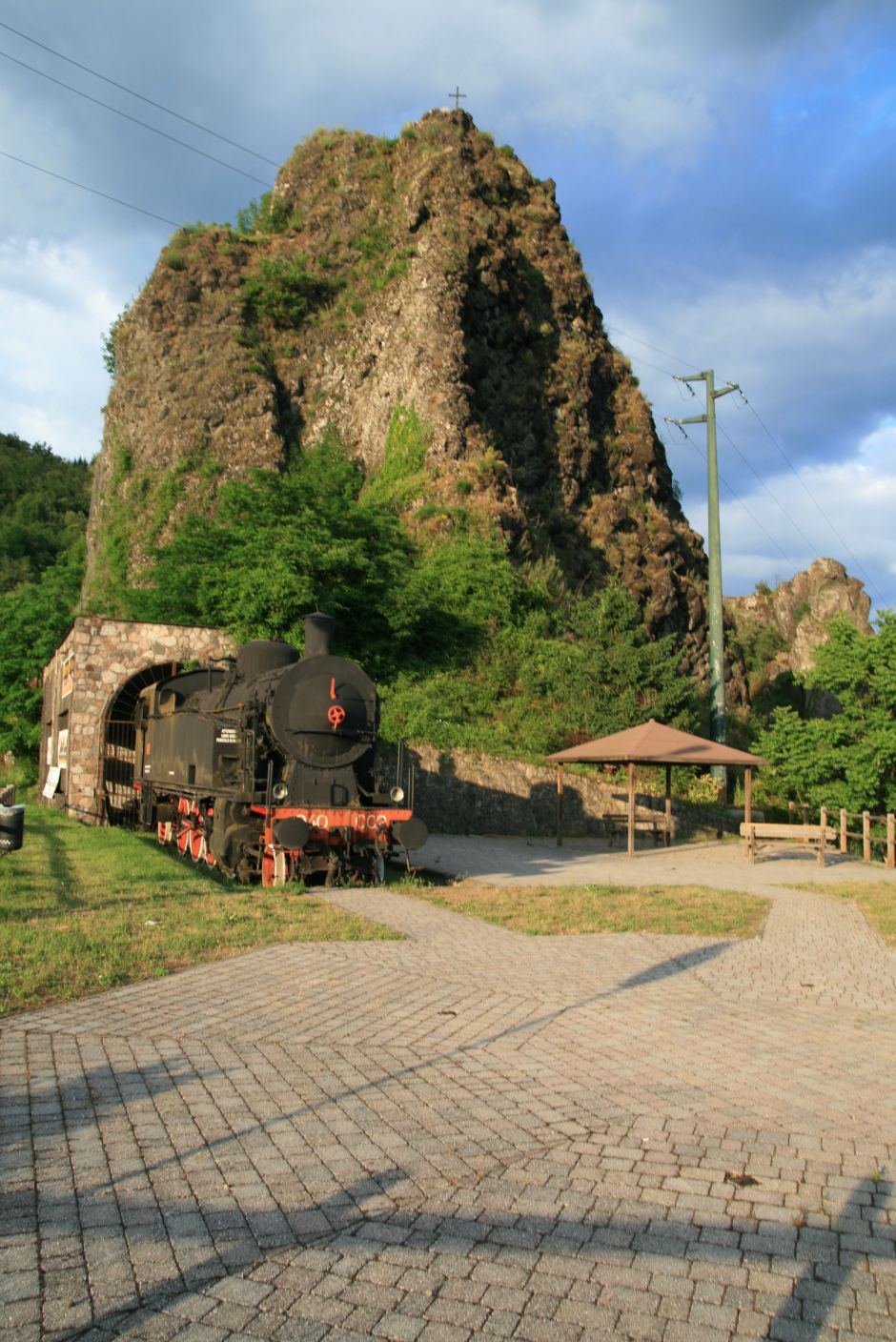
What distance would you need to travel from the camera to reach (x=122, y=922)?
30.3 feet

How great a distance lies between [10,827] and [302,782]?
12.7 ft

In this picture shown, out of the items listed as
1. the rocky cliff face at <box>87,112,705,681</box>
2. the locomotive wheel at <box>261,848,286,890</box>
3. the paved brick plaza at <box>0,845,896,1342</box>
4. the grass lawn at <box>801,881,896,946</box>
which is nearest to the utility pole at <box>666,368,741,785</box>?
the rocky cliff face at <box>87,112,705,681</box>

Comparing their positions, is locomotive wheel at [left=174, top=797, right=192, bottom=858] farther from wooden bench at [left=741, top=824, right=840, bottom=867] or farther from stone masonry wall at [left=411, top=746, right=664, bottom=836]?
wooden bench at [left=741, top=824, right=840, bottom=867]

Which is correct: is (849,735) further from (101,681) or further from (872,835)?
(101,681)

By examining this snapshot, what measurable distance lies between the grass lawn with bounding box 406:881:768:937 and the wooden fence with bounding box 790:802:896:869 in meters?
6.13

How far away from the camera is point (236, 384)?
135 feet

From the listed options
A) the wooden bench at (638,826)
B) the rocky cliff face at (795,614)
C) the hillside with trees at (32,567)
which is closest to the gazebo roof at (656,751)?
Answer: the wooden bench at (638,826)

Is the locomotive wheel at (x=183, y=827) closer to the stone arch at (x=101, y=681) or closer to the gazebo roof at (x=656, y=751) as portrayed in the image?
the stone arch at (x=101, y=681)

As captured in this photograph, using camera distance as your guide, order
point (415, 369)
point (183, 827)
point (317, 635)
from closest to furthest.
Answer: point (317, 635) → point (183, 827) → point (415, 369)

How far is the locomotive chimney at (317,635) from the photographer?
1513 centimetres

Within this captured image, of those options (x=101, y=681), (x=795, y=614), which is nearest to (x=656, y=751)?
(x=101, y=681)

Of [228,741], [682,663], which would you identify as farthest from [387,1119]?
[682,663]

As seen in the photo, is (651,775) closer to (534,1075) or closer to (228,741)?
(228,741)

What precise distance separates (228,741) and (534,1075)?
33.0 ft
